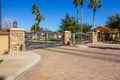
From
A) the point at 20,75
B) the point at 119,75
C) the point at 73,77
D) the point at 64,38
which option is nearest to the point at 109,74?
the point at 119,75

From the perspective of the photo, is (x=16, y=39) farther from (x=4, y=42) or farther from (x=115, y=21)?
(x=115, y=21)

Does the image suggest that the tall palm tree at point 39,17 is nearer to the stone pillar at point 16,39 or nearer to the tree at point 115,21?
the tree at point 115,21

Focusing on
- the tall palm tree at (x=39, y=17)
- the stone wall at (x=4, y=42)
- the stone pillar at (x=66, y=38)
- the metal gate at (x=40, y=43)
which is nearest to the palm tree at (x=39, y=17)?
the tall palm tree at (x=39, y=17)

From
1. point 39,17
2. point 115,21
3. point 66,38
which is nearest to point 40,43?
point 66,38

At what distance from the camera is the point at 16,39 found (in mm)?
21156

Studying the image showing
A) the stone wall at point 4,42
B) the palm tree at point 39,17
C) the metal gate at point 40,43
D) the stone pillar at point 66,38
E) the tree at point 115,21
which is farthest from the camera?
the palm tree at point 39,17

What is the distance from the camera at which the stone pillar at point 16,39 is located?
20.7 m

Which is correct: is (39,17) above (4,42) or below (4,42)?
above

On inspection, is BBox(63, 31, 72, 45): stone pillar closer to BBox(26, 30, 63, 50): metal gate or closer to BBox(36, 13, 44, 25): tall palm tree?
BBox(26, 30, 63, 50): metal gate

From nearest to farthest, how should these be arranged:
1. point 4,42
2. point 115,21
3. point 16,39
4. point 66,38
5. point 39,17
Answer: point 4,42
point 16,39
point 66,38
point 115,21
point 39,17

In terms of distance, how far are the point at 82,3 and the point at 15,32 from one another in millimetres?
38198

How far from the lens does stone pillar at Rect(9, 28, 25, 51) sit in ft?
68.1

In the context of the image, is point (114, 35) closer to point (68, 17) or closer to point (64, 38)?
point (68, 17)

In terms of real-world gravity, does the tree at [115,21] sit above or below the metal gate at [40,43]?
above
